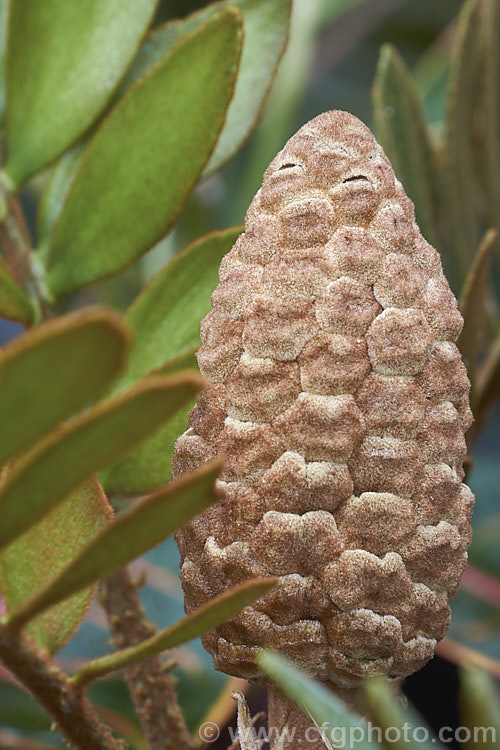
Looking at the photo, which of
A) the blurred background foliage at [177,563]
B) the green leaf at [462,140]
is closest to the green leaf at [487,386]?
the blurred background foliage at [177,563]

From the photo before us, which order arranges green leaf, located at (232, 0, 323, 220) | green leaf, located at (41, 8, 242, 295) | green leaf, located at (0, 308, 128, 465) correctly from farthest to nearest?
green leaf, located at (232, 0, 323, 220)
green leaf, located at (41, 8, 242, 295)
green leaf, located at (0, 308, 128, 465)

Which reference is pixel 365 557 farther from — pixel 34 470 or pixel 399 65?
pixel 399 65

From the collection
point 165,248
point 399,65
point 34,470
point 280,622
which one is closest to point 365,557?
point 280,622

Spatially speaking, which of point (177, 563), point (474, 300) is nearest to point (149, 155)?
point (474, 300)

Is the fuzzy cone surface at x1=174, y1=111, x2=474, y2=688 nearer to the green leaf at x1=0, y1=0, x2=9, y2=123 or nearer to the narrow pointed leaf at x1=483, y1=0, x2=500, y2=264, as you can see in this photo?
the green leaf at x1=0, y1=0, x2=9, y2=123

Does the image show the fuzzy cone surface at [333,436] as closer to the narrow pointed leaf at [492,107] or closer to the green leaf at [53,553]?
the green leaf at [53,553]

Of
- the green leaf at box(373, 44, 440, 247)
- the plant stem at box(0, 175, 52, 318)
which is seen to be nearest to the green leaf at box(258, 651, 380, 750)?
the plant stem at box(0, 175, 52, 318)
